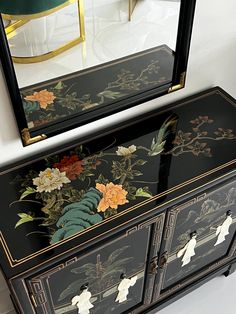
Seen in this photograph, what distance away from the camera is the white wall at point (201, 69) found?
1.12 meters

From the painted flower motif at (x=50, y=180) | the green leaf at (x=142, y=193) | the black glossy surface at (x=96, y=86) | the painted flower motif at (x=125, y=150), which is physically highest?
the black glossy surface at (x=96, y=86)

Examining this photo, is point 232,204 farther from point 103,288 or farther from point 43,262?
point 43,262

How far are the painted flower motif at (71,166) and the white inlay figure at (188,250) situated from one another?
0.42m

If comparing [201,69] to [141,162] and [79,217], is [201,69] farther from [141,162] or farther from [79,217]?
[79,217]

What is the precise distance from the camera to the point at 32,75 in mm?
1036

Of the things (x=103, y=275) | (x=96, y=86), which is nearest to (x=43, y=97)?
(x=96, y=86)

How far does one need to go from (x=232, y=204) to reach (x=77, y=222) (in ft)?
1.79

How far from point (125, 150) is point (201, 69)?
1.27 ft

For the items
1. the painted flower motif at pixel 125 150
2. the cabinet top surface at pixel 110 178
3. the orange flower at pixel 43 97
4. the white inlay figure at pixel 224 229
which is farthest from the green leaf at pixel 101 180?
the white inlay figure at pixel 224 229

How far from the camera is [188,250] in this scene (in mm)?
1326

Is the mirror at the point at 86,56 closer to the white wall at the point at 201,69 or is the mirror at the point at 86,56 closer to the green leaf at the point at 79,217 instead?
the white wall at the point at 201,69

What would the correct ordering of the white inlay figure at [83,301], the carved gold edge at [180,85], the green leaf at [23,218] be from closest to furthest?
the green leaf at [23,218] < the white inlay figure at [83,301] < the carved gold edge at [180,85]

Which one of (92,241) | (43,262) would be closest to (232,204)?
(92,241)

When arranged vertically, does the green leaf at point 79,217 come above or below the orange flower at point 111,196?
below
